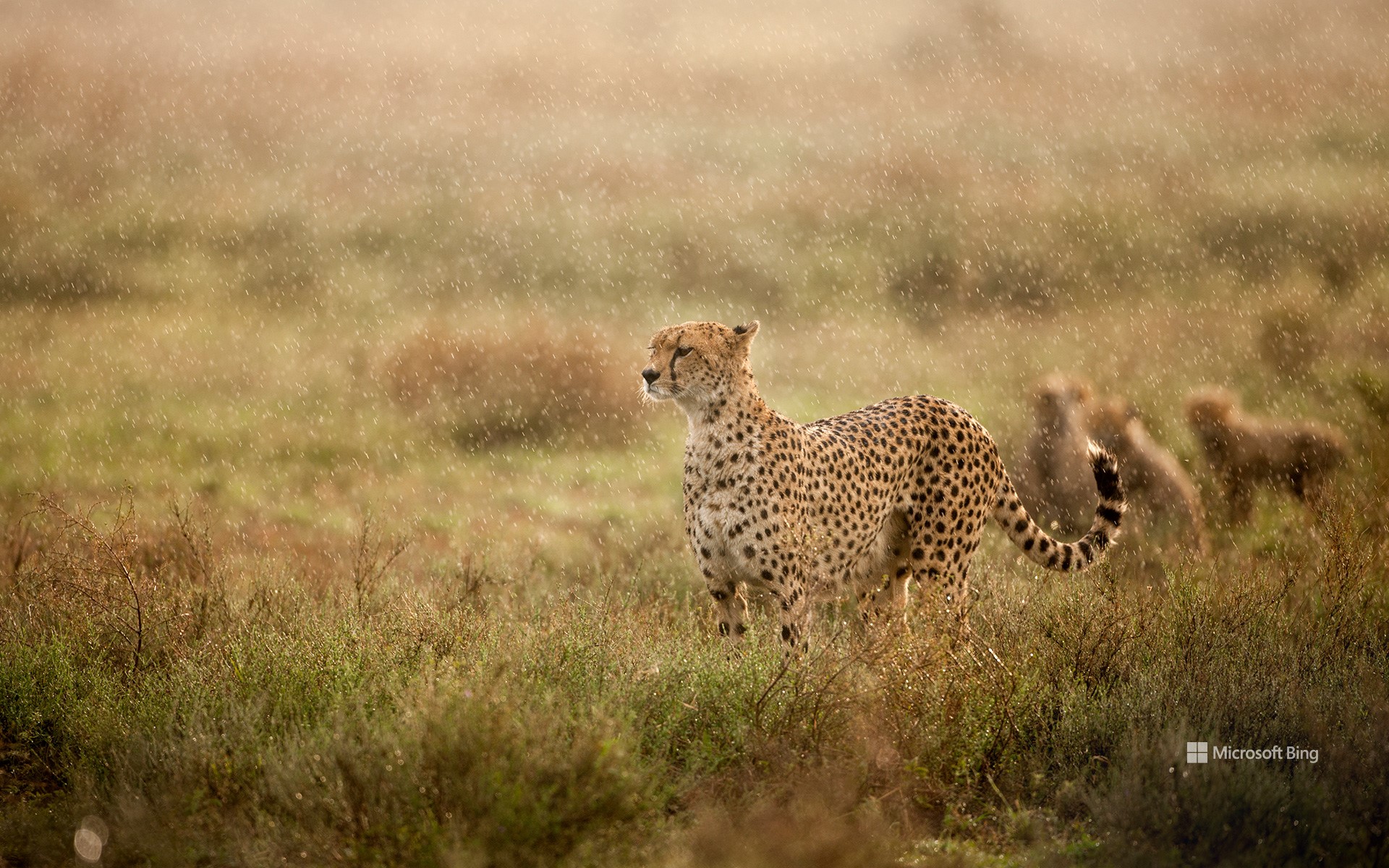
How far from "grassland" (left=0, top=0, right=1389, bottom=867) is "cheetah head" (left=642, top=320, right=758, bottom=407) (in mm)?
951

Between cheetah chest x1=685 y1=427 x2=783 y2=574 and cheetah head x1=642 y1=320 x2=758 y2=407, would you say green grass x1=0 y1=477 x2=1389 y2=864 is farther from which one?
cheetah head x1=642 y1=320 x2=758 y2=407

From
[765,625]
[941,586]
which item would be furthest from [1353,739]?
[765,625]

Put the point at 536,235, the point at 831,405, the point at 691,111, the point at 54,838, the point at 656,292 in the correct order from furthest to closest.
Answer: the point at 691,111
the point at 536,235
the point at 656,292
the point at 831,405
the point at 54,838

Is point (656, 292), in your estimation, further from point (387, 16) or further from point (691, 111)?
point (387, 16)

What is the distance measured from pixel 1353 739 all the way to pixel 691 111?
66.1 feet

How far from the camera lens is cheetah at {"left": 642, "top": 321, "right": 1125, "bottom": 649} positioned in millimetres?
4816

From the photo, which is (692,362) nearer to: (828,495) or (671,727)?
(828,495)

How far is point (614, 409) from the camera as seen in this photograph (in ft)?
39.9

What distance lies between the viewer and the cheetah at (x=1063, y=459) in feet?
27.1

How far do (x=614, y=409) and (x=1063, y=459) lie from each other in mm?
5019

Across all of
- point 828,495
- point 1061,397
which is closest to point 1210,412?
point 1061,397

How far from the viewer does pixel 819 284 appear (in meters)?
16.1

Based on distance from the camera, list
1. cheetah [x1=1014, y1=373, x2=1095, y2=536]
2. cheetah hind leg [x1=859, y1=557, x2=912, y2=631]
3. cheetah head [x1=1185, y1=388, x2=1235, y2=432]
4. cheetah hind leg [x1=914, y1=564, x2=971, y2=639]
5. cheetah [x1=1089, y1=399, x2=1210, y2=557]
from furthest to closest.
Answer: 1. cheetah head [x1=1185, y1=388, x2=1235, y2=432]
2. cheetah [x1=1014, y1=373, x2=1095, y2=536]
3. cheetah [x1=1089, y1=399, x2=1210, y2=557]
4. cheetah hind leg [x1=859, y1=557, x2=912, y2=631]
5. cheetah hind leg [x1=914, y1=564, x2=971, y2=639]

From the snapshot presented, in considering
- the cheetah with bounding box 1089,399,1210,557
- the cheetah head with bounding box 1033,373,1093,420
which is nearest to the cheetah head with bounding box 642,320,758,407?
the cheetah with bounding box 1089,399,1210,557
